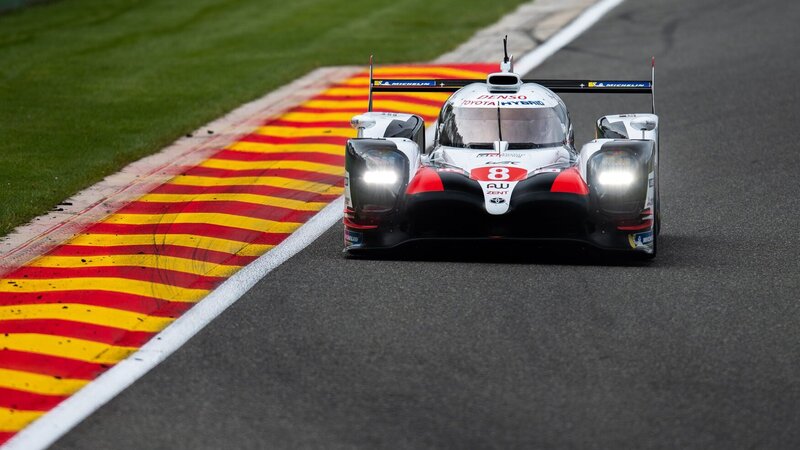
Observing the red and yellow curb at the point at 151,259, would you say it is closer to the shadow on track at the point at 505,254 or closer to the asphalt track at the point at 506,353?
the asphalt track at the point at 506,353

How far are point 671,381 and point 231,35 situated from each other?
720 inches

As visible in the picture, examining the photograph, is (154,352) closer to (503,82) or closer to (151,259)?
(151,259)

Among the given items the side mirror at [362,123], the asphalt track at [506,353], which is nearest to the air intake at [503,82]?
the side mirror at [362,123]

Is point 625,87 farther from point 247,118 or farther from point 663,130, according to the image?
point 247,118

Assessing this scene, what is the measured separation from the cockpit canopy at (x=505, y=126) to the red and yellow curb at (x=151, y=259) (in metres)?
1.86

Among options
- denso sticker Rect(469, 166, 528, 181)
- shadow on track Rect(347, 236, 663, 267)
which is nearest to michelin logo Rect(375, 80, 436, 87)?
denso sticker Rect(469, 166, 528, 181)

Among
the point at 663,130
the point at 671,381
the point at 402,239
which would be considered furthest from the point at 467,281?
the point at 663,130

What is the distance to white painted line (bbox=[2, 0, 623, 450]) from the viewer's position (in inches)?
335

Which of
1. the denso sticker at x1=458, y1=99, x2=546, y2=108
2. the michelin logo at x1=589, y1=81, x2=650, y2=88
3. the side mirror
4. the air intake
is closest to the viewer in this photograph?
the denso sticker at x1=458, y1=99, x2=546, y2=108

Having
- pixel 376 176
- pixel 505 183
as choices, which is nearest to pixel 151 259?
pixel 376 176

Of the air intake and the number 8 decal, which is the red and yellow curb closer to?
the number 8 decal

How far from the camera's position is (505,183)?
11.8 meters

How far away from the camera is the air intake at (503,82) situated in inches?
516

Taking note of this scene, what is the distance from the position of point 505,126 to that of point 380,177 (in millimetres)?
1306
